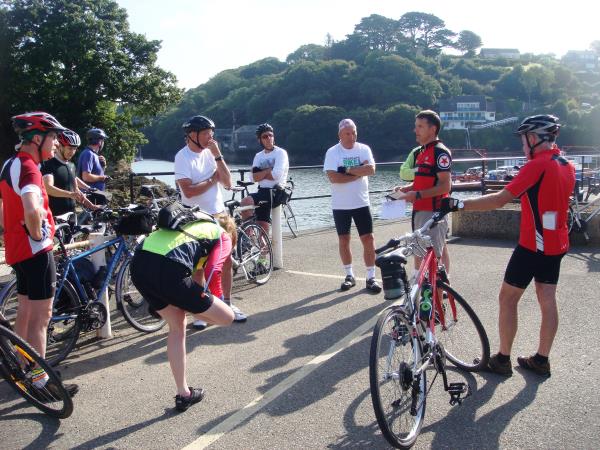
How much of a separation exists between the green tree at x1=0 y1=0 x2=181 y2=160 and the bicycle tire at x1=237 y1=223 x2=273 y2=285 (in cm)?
3672

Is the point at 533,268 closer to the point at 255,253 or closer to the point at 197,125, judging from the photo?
the point at 197,125

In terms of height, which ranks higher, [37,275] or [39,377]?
[37,275]

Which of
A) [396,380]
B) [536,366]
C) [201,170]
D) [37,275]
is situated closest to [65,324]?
[37,275]

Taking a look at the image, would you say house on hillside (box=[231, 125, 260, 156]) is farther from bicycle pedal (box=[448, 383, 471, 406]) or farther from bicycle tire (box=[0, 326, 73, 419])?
bicycle pedal (box=[448, 383, 471, 406])

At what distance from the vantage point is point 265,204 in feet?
25.2

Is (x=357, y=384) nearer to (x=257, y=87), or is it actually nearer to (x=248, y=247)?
(x=248, y=247)

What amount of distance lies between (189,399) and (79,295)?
1559 mm

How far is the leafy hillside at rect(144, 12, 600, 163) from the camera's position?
92688 mm

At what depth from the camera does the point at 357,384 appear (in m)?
4.16

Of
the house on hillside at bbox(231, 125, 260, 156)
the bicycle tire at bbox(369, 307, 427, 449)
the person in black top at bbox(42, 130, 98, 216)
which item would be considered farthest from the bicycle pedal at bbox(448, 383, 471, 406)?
the house on hillside at bbox(231, 125, 260, 156)

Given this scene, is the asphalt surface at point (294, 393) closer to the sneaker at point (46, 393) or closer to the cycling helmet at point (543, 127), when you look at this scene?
the sneaker at point (46, 393)

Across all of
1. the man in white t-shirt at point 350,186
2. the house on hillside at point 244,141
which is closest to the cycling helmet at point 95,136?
the man in white t-shirt at point 350,186

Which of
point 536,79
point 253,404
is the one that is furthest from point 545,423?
point 536,79

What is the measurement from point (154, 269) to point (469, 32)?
8027 inches
